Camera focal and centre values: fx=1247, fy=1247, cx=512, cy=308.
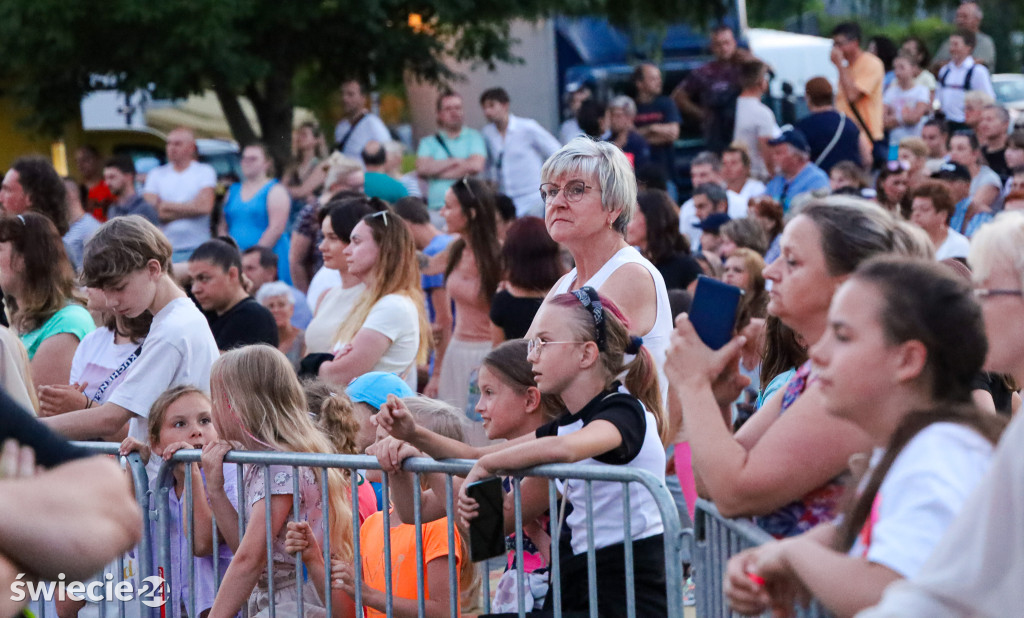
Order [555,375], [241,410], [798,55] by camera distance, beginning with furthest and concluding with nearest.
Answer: [798,55] < [241,410] < [555,375]

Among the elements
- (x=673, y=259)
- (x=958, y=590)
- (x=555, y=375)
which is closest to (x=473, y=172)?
(x=673, y=259)

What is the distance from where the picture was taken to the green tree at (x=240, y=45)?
13234 millimetres

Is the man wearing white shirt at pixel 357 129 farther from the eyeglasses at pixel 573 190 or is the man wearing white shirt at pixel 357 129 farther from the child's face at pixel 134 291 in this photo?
the eyeglasses at pixel 573 190

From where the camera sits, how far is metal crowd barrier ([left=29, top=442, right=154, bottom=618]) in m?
4.57

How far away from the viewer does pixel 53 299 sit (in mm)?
5898

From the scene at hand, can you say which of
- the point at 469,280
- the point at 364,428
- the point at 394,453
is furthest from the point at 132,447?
the point at 469,280

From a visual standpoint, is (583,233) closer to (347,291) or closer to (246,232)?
(347,291)

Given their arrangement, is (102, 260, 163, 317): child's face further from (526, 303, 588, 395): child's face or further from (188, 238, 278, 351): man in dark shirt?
(526, 303, 588, 395): child's face

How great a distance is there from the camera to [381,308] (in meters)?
6.04

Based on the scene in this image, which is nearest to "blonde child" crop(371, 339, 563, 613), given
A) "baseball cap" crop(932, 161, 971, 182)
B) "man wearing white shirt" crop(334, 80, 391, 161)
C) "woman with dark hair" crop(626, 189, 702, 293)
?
"woman with dark hair" crop(626, 189, 702, 293)

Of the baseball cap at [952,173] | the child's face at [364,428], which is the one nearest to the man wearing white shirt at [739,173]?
the baseball cap at [952,173]

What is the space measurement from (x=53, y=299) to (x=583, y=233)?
2805 millimetres

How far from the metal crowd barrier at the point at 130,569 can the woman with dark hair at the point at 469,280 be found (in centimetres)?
281

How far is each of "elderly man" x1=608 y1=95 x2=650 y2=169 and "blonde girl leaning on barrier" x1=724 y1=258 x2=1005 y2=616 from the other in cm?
932
